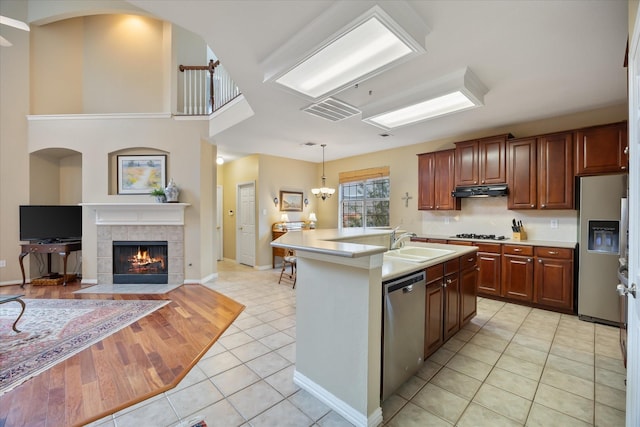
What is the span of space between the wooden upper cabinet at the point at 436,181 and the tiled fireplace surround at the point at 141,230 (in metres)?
4.37

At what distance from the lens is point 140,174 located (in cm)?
493

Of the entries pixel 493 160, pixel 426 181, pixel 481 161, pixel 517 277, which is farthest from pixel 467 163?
pixel 517 277

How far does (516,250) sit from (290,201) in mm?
4672

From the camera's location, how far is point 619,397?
1.90 m

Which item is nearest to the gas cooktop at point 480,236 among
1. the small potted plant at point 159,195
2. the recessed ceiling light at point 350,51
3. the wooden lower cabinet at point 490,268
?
the wooden lower cabinet at point 490,268

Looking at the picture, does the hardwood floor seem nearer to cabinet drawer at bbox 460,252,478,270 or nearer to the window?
cabinet drawer at bbox 460,252,478,270

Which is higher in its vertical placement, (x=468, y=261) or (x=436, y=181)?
(x=436, y=181)

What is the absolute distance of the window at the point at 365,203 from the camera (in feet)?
19.8

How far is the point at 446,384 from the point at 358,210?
15.5 feet

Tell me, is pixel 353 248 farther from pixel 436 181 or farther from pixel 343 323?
pixel 436 181

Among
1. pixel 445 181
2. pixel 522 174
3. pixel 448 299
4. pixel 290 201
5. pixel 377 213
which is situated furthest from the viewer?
pixel 290 201

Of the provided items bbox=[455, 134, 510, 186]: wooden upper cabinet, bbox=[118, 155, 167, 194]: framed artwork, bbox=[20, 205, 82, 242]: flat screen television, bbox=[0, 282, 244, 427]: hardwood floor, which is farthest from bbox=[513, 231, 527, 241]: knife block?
bbox=[20, 205, 82, 242]: flat screen television

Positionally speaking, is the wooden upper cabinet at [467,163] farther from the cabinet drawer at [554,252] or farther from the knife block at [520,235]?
the cabinet drawer at [554,252]

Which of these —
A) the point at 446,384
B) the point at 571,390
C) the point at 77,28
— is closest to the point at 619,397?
the point at 571,390
